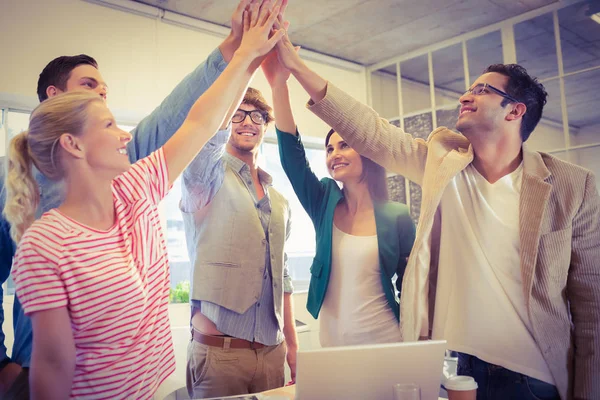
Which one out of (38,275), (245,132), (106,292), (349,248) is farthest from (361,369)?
(245,132)

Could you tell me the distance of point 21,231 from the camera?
46.3 inches

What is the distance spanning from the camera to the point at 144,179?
4.28 feet

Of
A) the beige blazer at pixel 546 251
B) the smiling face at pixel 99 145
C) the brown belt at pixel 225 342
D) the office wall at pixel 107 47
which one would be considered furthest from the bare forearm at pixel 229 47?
the office wall at pixel 107 47

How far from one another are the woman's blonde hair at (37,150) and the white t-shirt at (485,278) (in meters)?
1.19

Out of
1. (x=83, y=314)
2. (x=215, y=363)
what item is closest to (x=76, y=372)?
(x=83, y=314)

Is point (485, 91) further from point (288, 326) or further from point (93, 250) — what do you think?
point (93, 250)

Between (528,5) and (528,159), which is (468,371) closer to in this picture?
(528,159)

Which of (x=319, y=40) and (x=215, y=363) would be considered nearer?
(x=215, y=363)

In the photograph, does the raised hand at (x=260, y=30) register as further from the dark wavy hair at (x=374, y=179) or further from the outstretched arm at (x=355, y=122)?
the dark wavy hair at (x=374, y=179)

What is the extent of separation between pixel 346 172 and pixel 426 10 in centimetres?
256

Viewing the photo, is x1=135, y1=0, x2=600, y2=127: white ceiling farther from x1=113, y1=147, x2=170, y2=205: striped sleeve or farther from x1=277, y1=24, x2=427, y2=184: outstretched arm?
x1=113, y1=147, x2=170, y2=205: striped sleeve

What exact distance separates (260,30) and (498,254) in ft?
3.56

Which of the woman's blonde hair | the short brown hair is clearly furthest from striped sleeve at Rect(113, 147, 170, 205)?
the short brown hair

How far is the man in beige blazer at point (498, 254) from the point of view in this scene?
1.53m
